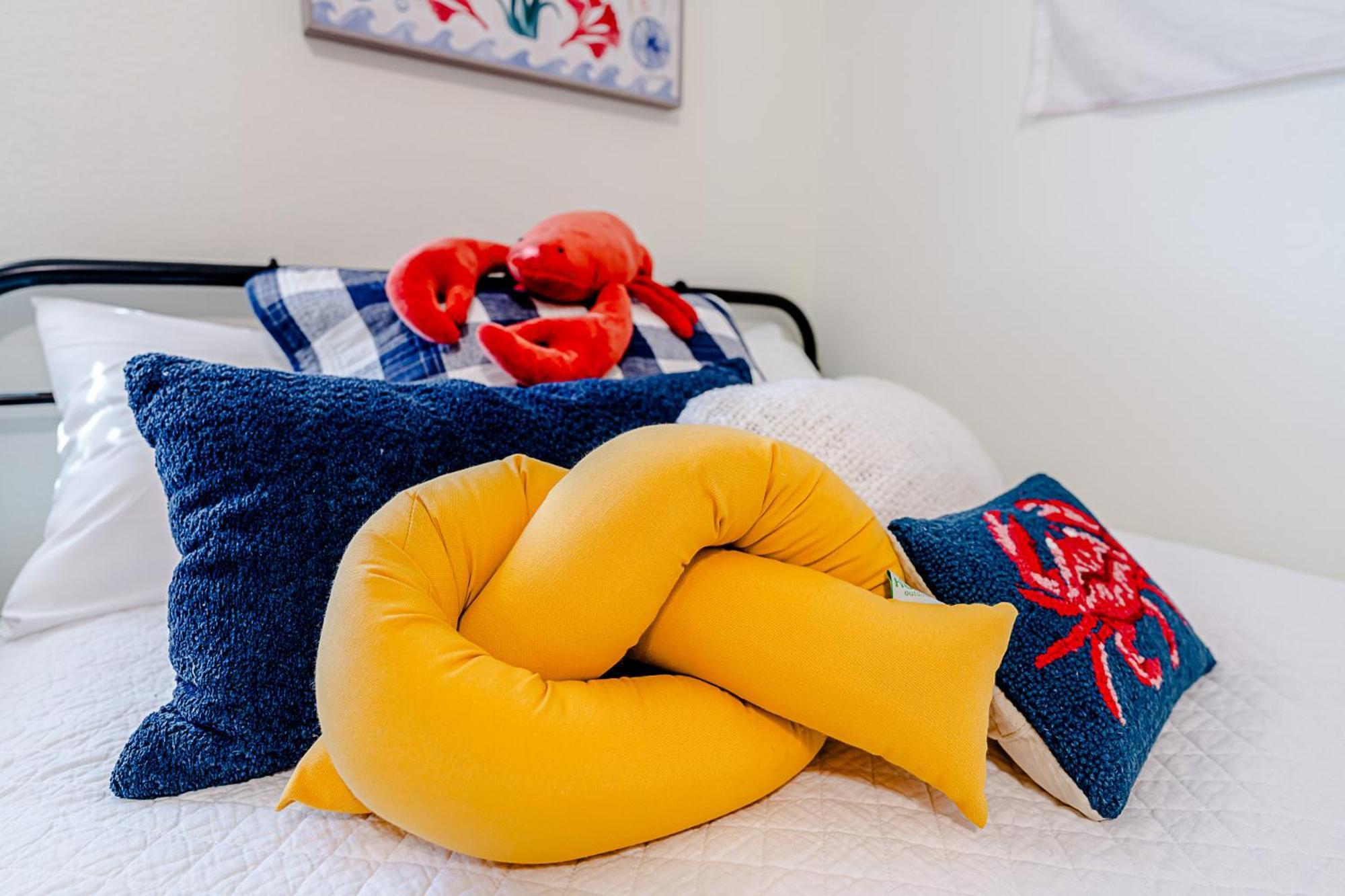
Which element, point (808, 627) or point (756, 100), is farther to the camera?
point (756, 100)

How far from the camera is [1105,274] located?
4.78ft

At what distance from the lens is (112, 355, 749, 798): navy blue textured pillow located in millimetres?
606

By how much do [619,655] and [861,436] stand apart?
43 cm

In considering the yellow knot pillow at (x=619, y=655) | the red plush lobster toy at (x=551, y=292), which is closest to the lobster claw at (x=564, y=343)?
the red plush lobster toy at (x=551, y=292)

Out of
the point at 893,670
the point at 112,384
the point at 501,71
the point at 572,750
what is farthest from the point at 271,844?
the point at 501,71

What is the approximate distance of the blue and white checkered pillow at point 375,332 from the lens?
0.97 metres

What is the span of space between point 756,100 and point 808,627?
1544mm

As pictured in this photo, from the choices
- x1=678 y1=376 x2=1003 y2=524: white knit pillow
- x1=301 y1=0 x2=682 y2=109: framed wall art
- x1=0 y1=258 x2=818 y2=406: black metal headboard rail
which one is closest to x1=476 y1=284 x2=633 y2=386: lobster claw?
x1=678 y1=376 x2=1003 y2=524: white knit pillow

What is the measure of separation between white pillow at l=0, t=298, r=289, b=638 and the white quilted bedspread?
144mm

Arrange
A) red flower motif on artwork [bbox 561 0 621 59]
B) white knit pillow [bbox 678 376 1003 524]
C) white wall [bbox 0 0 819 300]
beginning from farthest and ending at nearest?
red flower motif on artwork [bbox 561 0 621 59]
white wall [bbox 0 0 819 300]
white knit pillow [bbox 678 376 1003 524]

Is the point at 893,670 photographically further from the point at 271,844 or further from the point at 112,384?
the point at 112,384

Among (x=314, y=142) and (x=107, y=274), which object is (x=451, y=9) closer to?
(x=314, y=142)

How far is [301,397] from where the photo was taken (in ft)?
2.23

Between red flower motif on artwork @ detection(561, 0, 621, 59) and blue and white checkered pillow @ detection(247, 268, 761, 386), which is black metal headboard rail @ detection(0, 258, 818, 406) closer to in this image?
blue and white checkered pillow @ detection(247, 268, 761, 386)
